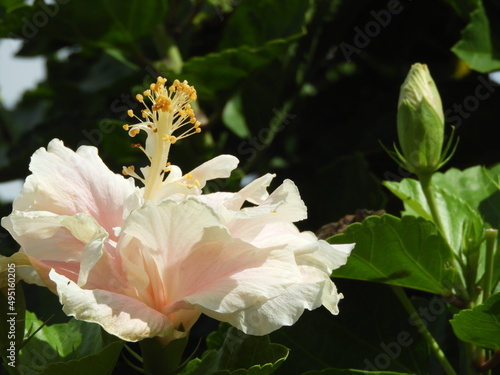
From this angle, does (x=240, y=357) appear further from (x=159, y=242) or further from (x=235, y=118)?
(x=235, y=118)

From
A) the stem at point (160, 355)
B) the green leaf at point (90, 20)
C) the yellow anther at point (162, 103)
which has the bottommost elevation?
the stem at point (160, 355)

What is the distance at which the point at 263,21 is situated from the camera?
2.01 meters

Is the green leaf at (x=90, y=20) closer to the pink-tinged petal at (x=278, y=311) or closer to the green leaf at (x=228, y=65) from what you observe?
the green leaf at (x=228, y=65)

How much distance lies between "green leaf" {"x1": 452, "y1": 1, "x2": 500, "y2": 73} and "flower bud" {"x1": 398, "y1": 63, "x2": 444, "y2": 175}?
437 mm

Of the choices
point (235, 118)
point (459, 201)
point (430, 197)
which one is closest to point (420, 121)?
point (430, 197)

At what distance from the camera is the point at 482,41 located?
5.90 feet

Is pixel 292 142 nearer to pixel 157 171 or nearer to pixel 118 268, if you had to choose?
pixel 157 171

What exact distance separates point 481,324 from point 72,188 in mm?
623

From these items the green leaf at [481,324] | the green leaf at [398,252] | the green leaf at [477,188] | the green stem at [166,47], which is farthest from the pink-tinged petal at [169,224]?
the green stem at [166,47]

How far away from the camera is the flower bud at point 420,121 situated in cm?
135

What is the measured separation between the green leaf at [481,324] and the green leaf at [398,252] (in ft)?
0.43

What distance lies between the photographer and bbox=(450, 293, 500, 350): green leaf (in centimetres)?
114

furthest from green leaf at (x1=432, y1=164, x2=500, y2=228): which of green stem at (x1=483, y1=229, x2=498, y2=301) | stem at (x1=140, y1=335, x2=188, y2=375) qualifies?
stem at (x1=140, y1=335, x2=188, y2=375)

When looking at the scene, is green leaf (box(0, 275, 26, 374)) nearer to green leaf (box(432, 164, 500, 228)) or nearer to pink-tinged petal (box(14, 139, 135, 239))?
pink-tinged petal (box(14, 139, 135, 239))
